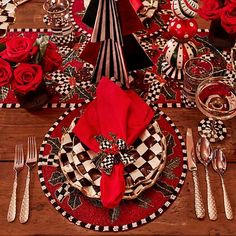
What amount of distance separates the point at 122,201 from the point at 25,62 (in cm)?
42

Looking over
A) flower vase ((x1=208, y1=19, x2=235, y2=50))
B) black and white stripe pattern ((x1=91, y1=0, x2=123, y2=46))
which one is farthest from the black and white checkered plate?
flower vase ((x1=208, y1=19, x2=235, y2=50))

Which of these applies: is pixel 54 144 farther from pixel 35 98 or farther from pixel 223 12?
pixel 223 12

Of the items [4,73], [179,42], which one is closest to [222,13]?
[179,42]

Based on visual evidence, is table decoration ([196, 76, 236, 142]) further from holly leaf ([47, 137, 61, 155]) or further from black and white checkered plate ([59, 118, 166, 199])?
holly leaf ([47, 137, 61, 155])

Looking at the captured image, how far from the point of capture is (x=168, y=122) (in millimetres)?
972

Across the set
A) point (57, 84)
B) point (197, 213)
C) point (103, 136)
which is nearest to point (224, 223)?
point (197, 213)

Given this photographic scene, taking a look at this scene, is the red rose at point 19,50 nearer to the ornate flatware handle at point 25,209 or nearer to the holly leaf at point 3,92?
the holly leaf at point 3,92

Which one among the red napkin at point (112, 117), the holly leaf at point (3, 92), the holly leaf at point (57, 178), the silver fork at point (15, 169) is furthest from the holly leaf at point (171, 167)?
the holly leaf at point (3, 92)

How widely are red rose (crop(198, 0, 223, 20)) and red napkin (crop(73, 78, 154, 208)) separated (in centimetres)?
29

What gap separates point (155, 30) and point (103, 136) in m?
0.48

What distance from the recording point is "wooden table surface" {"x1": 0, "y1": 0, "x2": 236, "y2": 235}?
798 millimetres

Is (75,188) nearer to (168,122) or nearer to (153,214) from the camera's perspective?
(153,214)

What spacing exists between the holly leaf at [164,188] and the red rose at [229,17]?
16.6 inches

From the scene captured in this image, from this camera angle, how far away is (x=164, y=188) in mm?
852
